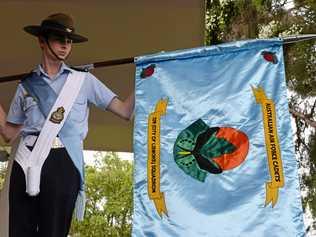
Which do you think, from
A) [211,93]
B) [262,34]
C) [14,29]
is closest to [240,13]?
[262,34]

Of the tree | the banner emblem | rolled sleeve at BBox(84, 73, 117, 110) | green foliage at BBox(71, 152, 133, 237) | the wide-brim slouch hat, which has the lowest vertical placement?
green foliage at BBox(71, 152, 133, 237)

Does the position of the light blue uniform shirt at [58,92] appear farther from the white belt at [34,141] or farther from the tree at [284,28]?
the tree at [284,28]

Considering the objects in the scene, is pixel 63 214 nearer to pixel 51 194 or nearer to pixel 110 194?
pixel 51 194

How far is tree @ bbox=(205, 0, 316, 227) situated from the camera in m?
8.12

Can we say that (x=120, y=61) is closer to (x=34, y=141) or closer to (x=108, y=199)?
(x=34, y=141)

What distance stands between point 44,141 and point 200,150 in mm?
575

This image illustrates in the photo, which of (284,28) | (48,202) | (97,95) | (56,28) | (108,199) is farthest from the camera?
(108,199)

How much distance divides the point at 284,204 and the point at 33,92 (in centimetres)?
101

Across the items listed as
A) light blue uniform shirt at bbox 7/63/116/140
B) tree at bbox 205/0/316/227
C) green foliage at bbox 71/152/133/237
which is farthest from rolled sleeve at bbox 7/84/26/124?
green foliage at bbox 71/152/133/237

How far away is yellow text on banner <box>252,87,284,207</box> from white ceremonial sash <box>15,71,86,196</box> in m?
0.70

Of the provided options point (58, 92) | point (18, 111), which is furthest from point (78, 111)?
point (18, 111)

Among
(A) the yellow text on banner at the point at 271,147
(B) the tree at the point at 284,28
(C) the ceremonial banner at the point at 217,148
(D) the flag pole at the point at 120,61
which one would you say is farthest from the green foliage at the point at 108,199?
(A) the yellow text on banner at the point at 271,147

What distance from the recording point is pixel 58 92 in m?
2.42

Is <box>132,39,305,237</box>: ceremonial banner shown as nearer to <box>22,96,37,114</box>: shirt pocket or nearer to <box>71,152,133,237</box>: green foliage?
<box>22,96,37,114</box>: shirt pocket
